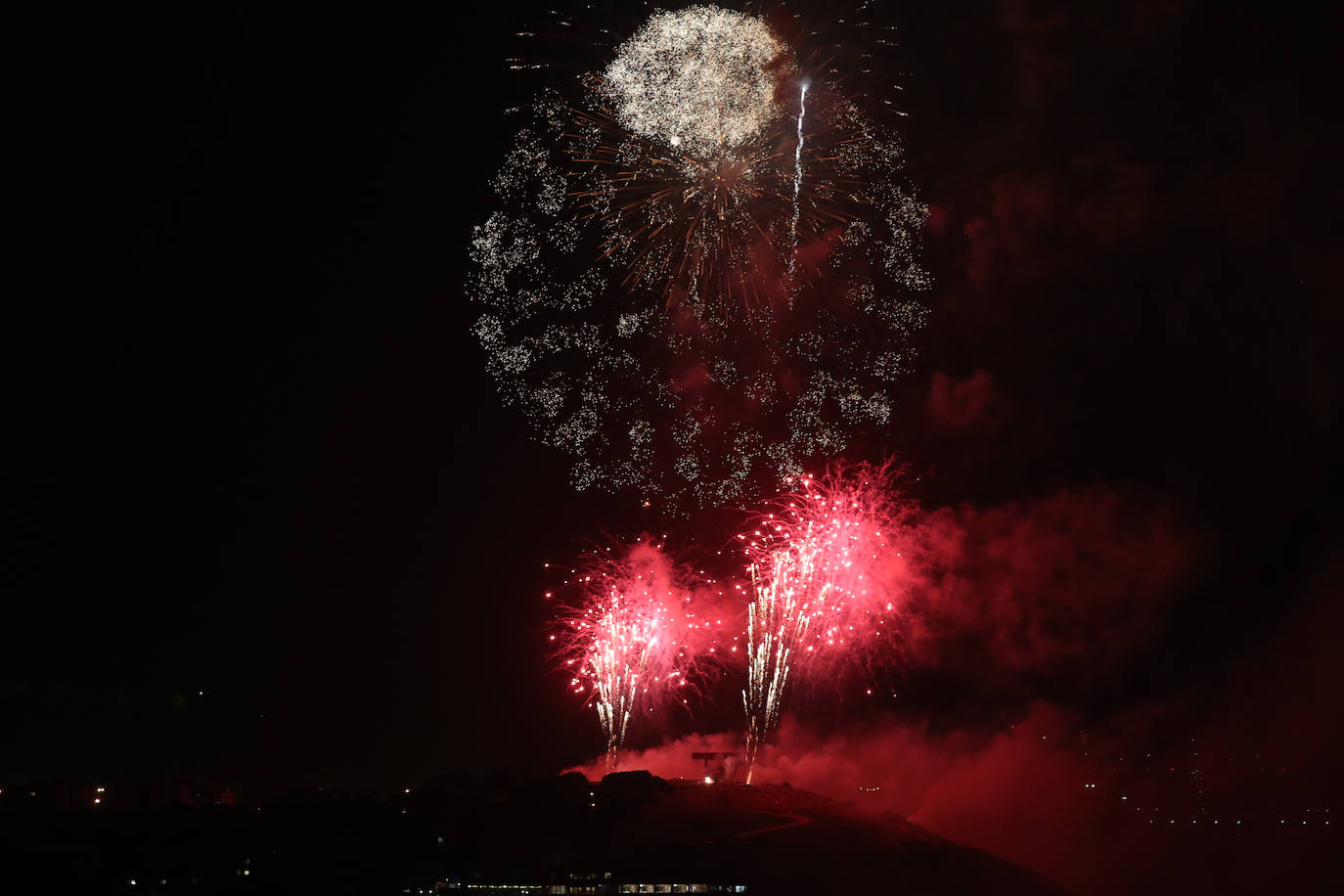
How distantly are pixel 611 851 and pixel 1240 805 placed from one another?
195 ft

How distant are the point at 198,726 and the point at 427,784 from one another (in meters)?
26.9

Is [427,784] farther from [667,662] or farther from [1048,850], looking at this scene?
[1048,850]

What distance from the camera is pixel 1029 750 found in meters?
42.6

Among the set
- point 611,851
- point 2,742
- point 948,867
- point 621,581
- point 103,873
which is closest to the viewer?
point 103,873

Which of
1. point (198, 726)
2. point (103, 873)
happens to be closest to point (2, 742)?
point (198, 726)

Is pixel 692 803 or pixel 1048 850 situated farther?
pixel 1048 850

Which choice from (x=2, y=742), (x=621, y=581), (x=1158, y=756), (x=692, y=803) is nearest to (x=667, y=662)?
(x=621, y=581)

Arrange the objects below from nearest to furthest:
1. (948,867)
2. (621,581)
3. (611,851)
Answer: (611,851) < (948,867) < (621,581)

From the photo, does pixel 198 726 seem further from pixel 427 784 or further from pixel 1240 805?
pixel 1240 805

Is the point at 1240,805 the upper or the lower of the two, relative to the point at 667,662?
lower

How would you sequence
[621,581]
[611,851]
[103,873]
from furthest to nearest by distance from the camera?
1. [621,581]
2. [611,851]
3. [103,873]

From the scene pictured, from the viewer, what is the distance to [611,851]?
1925 centimetres

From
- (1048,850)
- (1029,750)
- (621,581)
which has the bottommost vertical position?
(1048,850)

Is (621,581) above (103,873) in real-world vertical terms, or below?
above
